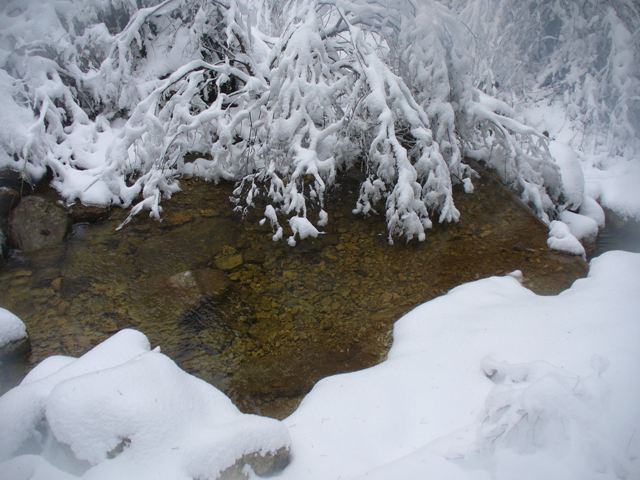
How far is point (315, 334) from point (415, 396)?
1.41 meters

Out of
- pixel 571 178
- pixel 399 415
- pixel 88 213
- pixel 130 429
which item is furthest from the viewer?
pixel 571 178

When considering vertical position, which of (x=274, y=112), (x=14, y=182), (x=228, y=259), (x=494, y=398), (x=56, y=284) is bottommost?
(x=56, y=284)

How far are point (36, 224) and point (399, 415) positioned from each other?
192 inches

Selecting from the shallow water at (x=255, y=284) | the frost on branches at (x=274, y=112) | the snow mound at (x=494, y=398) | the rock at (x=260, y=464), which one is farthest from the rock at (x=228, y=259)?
the rock at (x=260, y=464)

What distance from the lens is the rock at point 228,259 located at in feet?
15.3

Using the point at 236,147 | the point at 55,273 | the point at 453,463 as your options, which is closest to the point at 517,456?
the point at 453,463

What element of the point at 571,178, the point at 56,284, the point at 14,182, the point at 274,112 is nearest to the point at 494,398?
the point at 274,112

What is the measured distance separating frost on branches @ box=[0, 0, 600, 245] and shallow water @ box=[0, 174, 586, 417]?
325 mm

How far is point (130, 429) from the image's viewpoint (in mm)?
2105

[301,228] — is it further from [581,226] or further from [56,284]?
[581,226]

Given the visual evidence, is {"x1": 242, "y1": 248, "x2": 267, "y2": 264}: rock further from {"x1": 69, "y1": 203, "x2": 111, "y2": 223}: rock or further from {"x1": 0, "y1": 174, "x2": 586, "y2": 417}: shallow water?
{"x1": 69, "y1": 203, "x2": 111, "y2": 223}: rock

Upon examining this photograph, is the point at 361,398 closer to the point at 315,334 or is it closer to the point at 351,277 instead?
the point at 315,334

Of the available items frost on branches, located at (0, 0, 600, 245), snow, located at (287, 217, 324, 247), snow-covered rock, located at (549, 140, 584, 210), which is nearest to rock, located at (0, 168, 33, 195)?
frost on branches, located at (0, 0, 600, 245)

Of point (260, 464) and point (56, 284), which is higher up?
point (260, 464)
